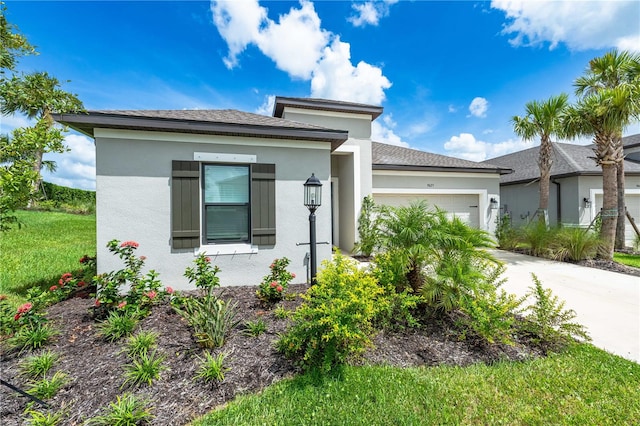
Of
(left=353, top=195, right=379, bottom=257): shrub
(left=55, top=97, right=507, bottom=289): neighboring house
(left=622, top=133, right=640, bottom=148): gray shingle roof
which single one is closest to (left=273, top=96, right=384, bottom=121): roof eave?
(left=353, top=195, right=379, bottom=257): shrub

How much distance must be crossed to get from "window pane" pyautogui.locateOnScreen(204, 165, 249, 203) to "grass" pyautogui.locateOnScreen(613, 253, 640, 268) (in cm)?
1126

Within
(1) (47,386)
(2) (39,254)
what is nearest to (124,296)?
(1) (47,386)

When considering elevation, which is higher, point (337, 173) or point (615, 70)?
point (615, 70)

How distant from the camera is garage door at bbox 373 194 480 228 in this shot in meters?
10.1

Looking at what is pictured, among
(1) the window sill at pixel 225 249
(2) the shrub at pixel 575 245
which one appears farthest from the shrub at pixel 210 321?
(2) the shrub at pixel 575 245

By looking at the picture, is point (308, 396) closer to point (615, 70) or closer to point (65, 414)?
point (65, 414)

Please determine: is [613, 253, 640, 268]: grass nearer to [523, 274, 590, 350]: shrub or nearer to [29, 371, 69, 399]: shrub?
[523, 274, 590, 350]: shrub

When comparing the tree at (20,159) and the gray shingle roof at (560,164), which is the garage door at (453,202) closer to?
the gray shingle roof at (560,164)

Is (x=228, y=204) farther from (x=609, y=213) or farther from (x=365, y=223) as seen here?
(x=609, y=213)

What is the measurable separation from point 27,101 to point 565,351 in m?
7.53

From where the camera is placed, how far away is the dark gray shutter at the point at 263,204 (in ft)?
17.2

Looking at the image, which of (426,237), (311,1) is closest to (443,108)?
(311,1)

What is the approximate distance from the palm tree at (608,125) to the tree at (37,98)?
1285 cm

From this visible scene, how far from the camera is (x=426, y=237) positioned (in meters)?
3.70
